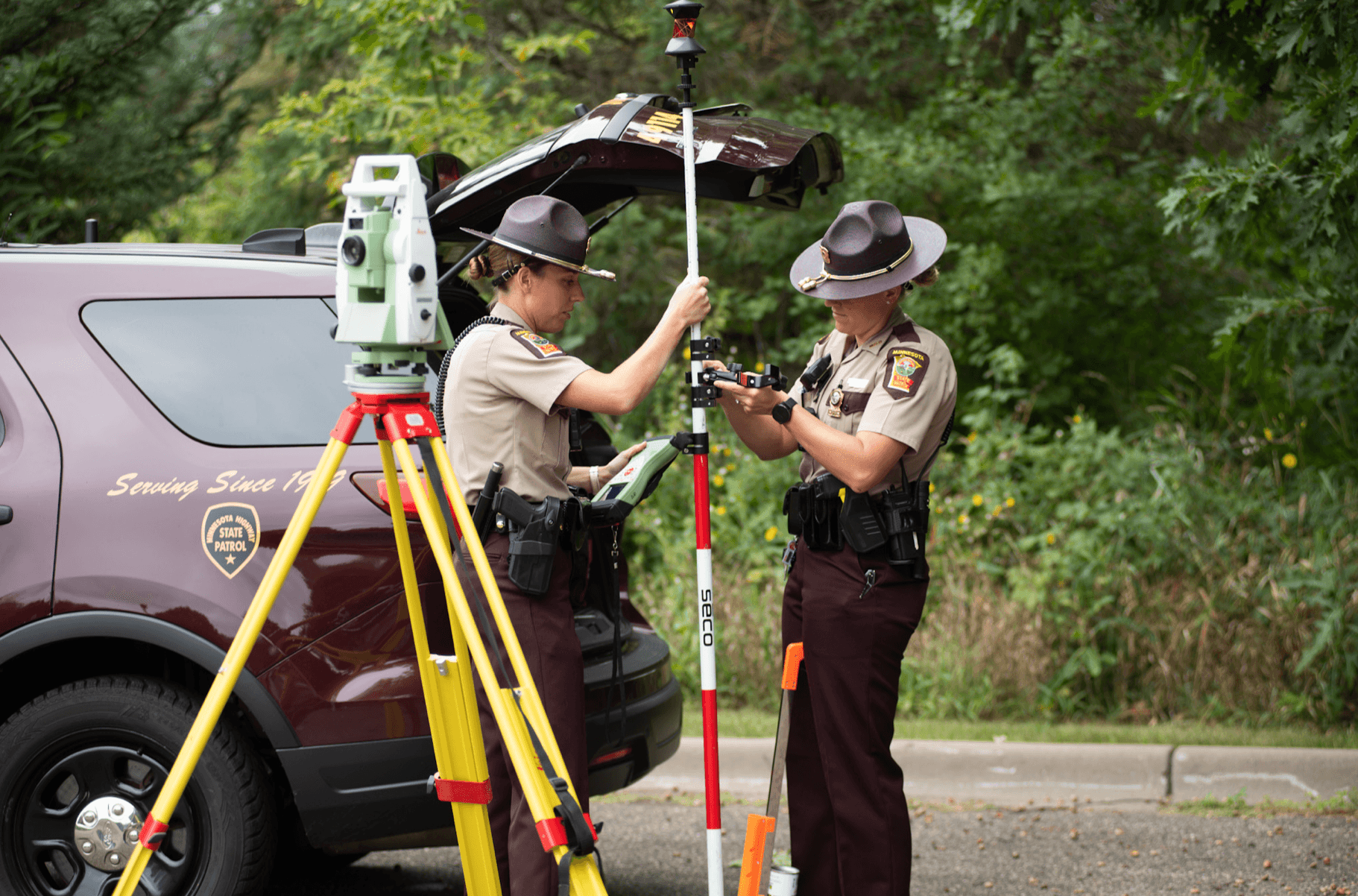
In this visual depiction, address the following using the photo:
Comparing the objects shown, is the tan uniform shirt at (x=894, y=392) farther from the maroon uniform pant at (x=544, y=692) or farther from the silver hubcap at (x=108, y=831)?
the silver hubcap at (x=108, y=831)

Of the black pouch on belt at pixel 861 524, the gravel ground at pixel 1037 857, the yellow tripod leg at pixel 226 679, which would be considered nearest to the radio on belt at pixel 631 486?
the black pouch on belt at pixel 861 524

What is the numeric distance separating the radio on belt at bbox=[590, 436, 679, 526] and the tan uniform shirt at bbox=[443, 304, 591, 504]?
14 cm

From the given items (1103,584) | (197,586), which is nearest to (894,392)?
(197,586)

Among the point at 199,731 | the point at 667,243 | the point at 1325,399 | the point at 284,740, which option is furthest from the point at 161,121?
the point at 1325,399

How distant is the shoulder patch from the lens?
3.02m

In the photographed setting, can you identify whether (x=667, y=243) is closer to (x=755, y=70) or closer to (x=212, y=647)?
(x=755, y=70)

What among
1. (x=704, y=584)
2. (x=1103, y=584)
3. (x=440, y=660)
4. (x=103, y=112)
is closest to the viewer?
(x=440, y=660)

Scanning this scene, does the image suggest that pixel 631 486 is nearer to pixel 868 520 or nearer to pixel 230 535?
pixel 868 520

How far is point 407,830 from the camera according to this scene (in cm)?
324

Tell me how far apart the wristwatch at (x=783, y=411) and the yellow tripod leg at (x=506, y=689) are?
923mm

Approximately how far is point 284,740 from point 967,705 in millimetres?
3711

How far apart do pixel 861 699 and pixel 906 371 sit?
862 mm

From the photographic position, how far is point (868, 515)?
10.6 ft

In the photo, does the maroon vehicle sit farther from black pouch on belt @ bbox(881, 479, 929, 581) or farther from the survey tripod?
black pouch on belt @ bbox(881, 479, 929, 581)
